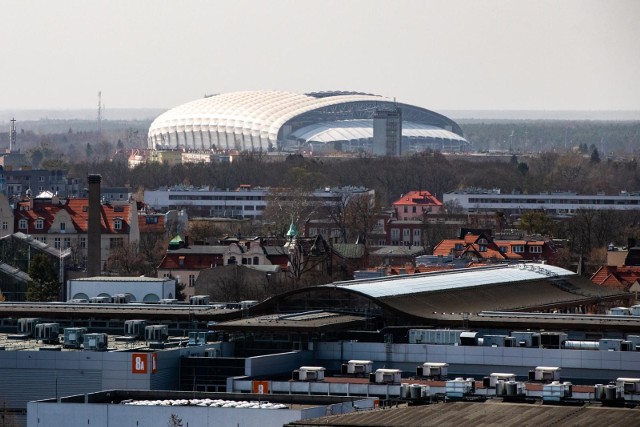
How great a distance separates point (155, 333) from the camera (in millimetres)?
47594

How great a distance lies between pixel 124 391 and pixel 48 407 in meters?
1.79

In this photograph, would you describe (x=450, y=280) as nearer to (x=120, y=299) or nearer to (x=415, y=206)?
(x=120, y=299)

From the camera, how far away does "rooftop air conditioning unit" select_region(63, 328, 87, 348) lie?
4603cm

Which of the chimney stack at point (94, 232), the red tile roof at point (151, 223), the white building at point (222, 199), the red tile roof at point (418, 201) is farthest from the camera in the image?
the white building at point (222, 199)

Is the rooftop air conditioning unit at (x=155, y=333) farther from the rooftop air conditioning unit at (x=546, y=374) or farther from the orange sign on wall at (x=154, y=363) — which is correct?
the rooftop air conditioning unit at (x=546, y=374)

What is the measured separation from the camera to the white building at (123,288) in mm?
61156

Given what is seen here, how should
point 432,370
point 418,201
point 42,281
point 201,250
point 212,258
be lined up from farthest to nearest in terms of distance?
point 418,201, point 201,250, point 212,258, point 42,281, point 432,370

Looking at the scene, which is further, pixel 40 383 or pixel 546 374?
pixel 40 383

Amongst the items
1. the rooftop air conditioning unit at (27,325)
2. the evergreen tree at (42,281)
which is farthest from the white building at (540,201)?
the rooftop air conditioning unit at (27,325)

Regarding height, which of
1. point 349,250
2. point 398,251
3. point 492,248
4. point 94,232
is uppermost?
point 94,232

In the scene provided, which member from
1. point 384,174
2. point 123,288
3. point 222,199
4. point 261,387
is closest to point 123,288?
point 123,288

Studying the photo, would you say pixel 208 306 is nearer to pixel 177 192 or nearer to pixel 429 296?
pixel 429 296

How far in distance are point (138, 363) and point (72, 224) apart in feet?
162

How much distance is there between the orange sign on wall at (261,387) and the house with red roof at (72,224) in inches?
1948
